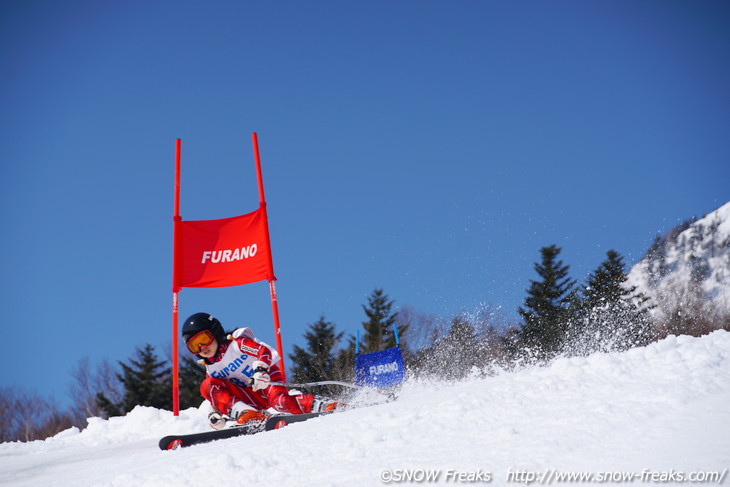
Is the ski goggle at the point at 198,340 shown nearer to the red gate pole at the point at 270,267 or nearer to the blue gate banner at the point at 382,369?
the red gate pole at the point at 270,267

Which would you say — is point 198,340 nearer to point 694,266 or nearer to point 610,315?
point 610,315

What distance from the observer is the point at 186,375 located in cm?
2727

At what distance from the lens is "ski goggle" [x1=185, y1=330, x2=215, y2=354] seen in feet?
18.7

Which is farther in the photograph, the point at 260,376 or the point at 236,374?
the point at 236,374

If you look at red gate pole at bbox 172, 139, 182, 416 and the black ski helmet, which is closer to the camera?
the black ski helmet

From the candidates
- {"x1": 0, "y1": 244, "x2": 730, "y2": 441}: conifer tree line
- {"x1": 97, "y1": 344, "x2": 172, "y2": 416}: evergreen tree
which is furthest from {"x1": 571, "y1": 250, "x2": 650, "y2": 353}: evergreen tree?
{"x1": 97, "y1": 344, "x2": 172, "y2": 416}: evergreen tree

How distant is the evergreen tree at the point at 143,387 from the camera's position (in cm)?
2720

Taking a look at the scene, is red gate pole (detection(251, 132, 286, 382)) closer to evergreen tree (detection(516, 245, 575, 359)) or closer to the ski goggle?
the ski goggle

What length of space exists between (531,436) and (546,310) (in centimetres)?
2023

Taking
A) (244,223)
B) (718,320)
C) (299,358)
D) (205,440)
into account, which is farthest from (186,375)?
(205,440)

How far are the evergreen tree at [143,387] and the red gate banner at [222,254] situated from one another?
19.9 m

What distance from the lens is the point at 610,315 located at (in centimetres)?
993

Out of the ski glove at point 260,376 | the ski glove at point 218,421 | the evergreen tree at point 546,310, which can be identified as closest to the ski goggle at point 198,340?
the ski glove at point 260,376

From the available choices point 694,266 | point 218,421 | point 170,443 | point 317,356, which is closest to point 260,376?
point 218,421
